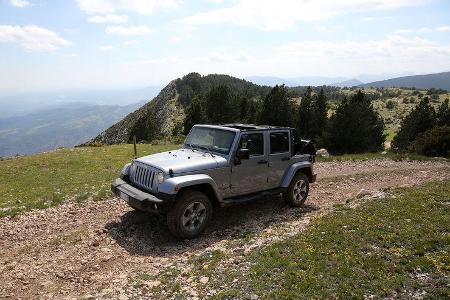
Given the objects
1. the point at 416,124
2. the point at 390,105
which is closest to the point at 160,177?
the point at 416,124

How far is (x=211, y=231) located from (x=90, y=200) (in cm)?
554

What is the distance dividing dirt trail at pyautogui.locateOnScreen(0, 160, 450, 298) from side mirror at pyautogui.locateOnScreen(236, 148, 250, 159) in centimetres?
209

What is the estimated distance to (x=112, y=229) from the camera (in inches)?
411

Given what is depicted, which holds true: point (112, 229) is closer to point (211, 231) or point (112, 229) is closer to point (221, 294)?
point (211, 231)

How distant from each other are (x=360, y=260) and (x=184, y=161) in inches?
192

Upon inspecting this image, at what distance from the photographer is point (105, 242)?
9.57m

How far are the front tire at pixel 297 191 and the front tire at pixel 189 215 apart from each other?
3581 mm

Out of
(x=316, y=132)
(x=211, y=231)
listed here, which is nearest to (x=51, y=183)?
(x=211, y=231)

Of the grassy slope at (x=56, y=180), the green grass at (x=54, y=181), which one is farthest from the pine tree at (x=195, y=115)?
the green grass at (x=54, y=181)

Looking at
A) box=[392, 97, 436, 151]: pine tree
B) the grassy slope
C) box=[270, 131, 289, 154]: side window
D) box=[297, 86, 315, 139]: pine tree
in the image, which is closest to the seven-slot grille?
box=[270, 131, 289, 154]: side window

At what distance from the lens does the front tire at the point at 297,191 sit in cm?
1238

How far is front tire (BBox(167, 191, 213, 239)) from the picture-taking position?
9258 mm

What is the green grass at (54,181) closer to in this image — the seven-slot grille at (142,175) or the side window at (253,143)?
the seven-slot grille at (142,175)

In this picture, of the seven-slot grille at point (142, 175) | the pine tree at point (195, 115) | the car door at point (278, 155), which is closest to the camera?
the seven-slot grille at point (142, 175)
